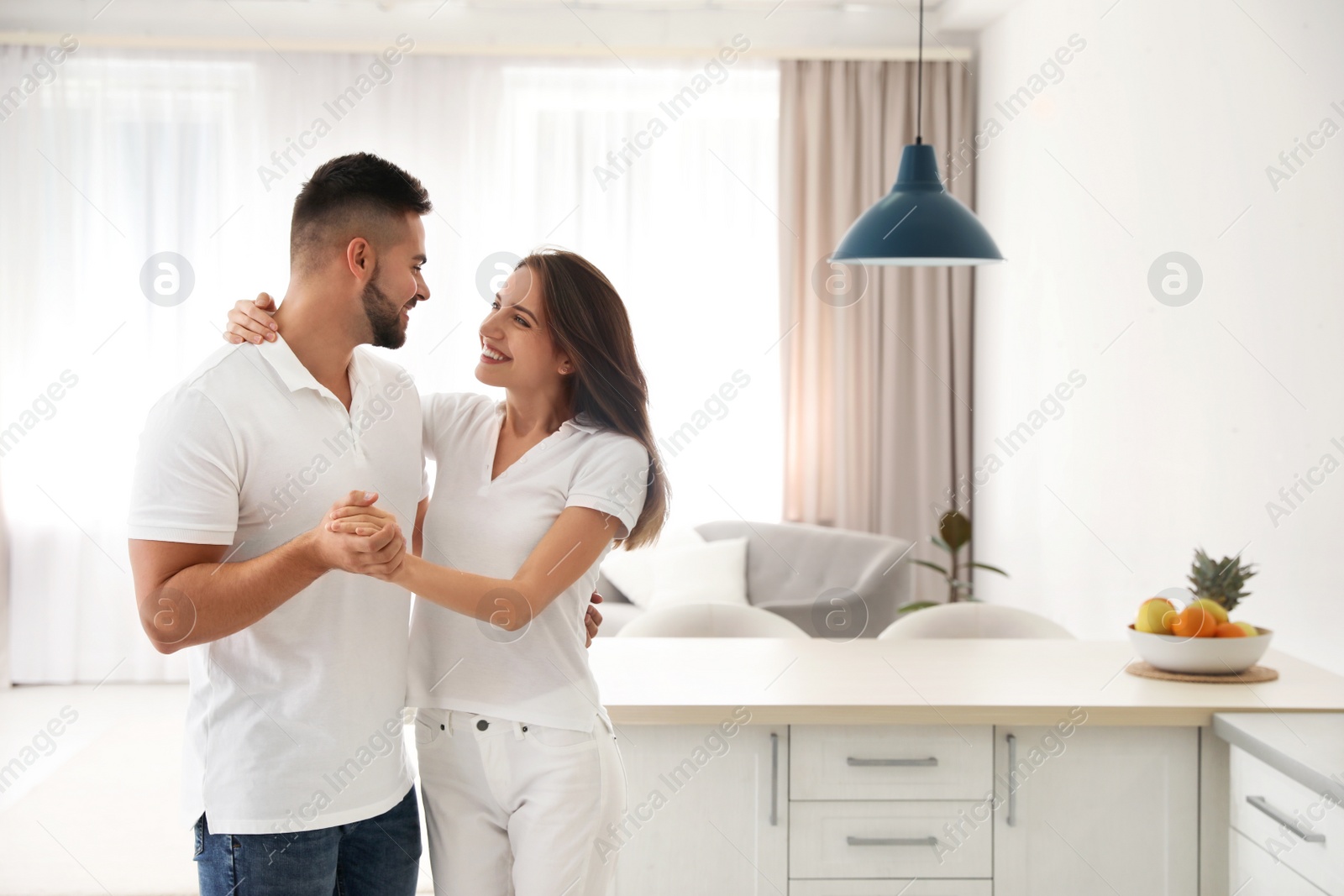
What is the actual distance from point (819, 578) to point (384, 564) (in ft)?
11.8

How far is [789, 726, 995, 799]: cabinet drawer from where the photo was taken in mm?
1997

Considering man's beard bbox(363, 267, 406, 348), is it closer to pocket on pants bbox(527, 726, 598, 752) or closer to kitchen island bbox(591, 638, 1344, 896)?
pocket on pants bbox(527, 726, 598, 752)

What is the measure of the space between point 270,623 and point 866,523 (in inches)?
160

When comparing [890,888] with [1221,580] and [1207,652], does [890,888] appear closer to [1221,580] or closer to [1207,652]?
[1207,652]

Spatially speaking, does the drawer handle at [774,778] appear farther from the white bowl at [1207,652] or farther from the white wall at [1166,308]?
the white wall at [1166,308]

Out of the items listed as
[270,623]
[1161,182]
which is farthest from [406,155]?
[270,623]

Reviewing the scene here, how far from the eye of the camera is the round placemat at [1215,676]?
2193 mm

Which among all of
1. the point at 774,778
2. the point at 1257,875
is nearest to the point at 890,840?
the point at 774,778

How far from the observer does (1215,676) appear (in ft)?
7.24

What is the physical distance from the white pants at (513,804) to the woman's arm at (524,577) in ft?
0.54

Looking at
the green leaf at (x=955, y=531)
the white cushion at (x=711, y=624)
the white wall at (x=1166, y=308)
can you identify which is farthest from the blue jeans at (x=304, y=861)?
the green leaf at (x=955, y=531)

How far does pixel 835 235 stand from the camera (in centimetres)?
509

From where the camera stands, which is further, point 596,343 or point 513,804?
point 596,343

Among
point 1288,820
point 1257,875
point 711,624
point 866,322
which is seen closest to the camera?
point 1288,820
